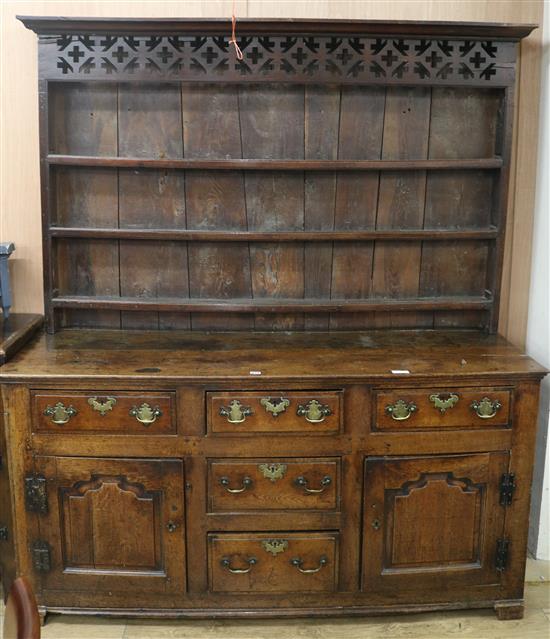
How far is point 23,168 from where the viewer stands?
9.46 feet

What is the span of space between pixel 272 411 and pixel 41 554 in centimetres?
90

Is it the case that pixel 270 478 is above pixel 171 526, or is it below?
above

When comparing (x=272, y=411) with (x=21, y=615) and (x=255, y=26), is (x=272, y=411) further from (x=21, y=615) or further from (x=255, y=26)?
(x=21, y=615)

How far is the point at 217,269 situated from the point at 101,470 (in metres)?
0.86

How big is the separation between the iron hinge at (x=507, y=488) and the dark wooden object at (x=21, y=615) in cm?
178

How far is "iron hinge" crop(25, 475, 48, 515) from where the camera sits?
252 centimetres

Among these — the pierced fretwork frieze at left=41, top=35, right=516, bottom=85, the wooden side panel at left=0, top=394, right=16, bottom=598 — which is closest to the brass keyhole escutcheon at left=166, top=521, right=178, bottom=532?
the wooden side panel at left=0, top=394, right=16, bottom=598

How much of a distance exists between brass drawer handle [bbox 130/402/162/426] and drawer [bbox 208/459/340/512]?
0.23m

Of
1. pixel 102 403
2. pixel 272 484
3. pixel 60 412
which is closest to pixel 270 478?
pixel 272 484

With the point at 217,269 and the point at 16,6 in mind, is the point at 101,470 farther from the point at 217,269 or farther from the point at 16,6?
the point at 16,6

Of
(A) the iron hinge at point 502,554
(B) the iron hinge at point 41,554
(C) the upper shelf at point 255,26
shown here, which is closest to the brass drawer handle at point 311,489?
(A) the iron hinge at point 502,554

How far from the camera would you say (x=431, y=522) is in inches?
103

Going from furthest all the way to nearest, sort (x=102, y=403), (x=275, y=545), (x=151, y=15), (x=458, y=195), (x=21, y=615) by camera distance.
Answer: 1. (x=458, y=195)
2. (x=151, y=15)
3. (x=275, y=545)
4. (x=102, y=403)
5. (x=21, y=615)

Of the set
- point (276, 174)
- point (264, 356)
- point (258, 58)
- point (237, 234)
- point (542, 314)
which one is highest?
point (258, 58)
